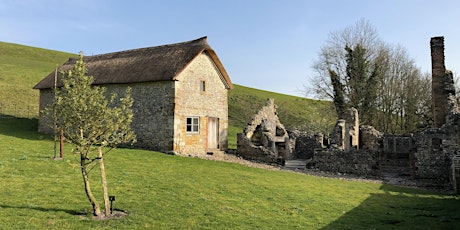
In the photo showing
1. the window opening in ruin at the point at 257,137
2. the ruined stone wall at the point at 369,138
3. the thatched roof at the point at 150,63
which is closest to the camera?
the thatched roof at the point at 150,63

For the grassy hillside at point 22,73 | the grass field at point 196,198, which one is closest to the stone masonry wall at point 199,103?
the grass field at point 196,198

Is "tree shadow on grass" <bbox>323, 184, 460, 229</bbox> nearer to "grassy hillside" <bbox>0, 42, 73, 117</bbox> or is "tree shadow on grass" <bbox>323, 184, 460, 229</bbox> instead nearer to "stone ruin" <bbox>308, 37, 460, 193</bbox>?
"stone ruin" <bbox>308, 37, 460, 193</bbox>

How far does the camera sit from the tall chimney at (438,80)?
25.0 metres

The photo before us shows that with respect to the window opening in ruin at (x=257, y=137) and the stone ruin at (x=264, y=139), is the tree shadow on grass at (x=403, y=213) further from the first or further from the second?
the window opening in ruin at (x=257, y=137)

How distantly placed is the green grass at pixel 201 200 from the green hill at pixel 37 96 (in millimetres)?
23913

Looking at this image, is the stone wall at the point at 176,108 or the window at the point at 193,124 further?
the window at the point at 193,124

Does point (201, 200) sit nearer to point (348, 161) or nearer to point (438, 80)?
point (348, 161)

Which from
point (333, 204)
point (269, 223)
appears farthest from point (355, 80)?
point (269, 223)

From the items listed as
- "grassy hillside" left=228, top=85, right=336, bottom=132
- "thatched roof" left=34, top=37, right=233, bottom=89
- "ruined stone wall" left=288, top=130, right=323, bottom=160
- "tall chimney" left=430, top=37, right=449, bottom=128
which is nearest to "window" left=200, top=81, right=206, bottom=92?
"thatched roof" left=34, top=37, right=233, bottom=89

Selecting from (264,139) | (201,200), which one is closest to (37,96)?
(264,139)

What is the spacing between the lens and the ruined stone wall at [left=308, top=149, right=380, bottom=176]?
20.2 metres

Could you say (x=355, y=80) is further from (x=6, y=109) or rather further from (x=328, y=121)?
(x=6, y=109)

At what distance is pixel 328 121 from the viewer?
42.8 metres

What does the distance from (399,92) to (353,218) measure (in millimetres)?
28144
